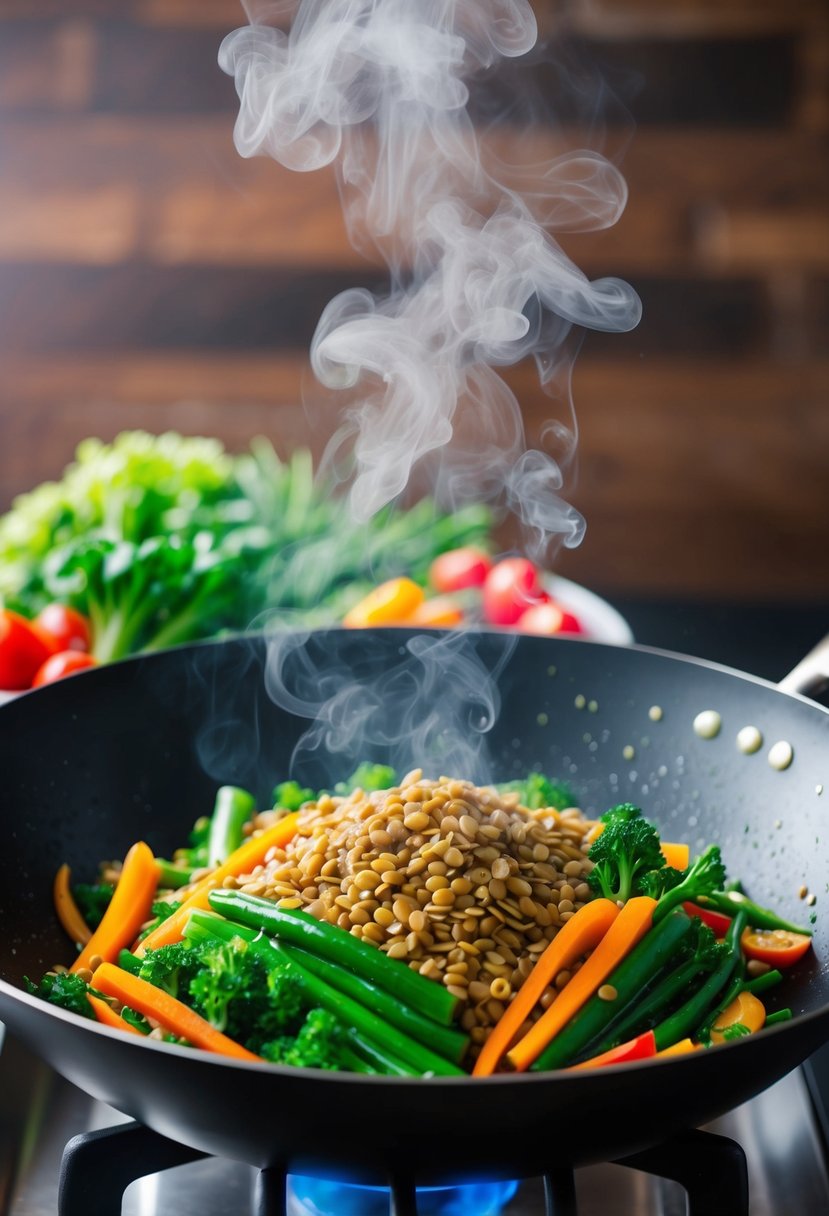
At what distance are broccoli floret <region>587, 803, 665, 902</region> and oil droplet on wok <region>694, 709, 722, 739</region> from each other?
32cm

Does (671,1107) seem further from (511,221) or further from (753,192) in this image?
(753,192)

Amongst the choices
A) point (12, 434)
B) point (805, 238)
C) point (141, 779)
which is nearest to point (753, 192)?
point (805, 238)

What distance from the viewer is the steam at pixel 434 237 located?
214cm

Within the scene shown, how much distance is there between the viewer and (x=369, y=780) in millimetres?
1744

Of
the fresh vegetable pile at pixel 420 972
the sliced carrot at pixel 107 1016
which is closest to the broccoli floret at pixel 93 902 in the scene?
the fresh vegetable pile at pixel 420 972

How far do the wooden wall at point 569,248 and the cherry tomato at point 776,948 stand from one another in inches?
118

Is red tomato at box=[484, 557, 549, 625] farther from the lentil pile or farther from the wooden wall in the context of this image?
the wooden wall

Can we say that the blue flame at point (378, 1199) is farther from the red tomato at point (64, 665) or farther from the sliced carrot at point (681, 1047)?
the red tomato at point (64, 665)

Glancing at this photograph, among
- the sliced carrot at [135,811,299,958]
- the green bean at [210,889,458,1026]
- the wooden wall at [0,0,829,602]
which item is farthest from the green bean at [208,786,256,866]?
the wooden wall at [0,0,829,602]

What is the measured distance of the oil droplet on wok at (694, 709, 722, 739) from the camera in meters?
1.68

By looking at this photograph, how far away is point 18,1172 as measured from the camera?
4.35 ft

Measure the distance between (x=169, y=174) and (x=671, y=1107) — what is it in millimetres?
4217

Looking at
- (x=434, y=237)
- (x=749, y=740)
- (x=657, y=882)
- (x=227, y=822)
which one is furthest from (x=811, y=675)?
(x=434, y=237)

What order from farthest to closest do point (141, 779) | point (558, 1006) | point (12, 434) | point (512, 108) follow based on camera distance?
point (12, 434) → point (512, 108) → point (141, 779) → point (558, 1006)
